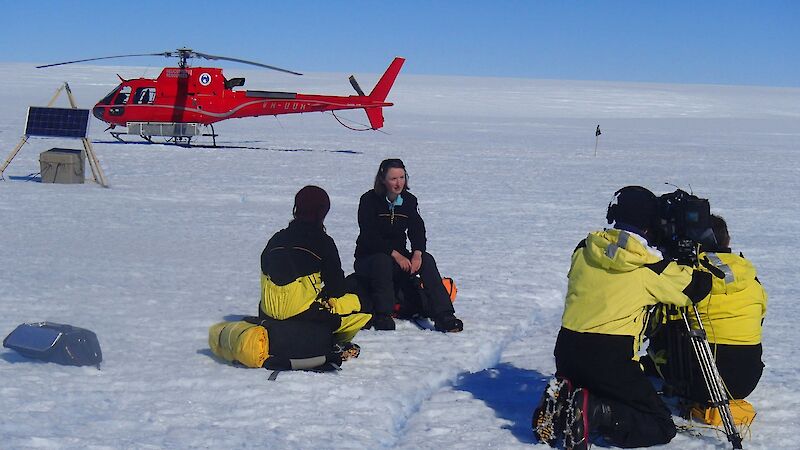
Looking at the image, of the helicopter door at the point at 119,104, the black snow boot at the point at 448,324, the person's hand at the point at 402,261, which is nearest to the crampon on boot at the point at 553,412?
the black snow boot at the point at 448,324

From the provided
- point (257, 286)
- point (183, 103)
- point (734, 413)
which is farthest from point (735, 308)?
point (183, 103)

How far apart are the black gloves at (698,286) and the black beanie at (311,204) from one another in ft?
6.42

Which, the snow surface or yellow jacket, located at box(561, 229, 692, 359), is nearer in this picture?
yellow jacket, located at box(561, 229, 692, 359)

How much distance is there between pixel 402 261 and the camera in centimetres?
607

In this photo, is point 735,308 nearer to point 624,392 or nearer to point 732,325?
point 732,325

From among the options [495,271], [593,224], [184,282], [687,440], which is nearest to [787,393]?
[687,440]

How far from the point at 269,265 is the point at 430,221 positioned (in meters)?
6.64

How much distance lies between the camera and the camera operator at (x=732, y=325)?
4.15 meters

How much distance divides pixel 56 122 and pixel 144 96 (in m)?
8.90

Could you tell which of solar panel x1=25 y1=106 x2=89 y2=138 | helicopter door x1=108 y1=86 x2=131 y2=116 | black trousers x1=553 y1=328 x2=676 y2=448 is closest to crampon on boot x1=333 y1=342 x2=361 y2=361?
black trousers x1=553 y1=328 x2=676 y2=448

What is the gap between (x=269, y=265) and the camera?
4.98m

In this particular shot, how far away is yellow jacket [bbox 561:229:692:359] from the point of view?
12.6 feet

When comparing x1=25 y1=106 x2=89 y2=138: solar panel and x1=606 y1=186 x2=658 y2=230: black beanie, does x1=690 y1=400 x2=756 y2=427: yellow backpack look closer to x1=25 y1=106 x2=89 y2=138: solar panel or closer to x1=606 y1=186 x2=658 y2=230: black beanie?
x1=606 y1=186 x2=658 y2=230: black beanie

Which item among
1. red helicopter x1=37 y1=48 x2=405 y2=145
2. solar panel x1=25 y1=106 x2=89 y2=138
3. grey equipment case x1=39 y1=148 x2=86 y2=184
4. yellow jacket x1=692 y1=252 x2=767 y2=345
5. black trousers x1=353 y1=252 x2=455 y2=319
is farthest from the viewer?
red helicopter x1=37 y1=48 x2=405 y2=145
